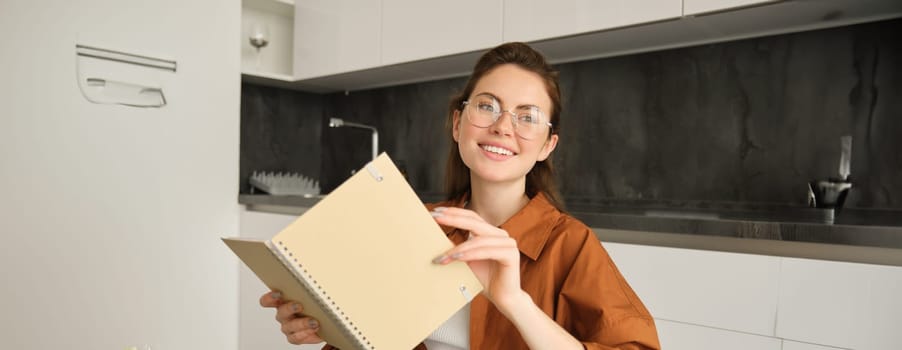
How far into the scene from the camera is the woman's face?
2.92 ft

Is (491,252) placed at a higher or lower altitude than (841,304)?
higher

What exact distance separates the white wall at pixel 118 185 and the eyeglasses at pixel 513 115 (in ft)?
5.78

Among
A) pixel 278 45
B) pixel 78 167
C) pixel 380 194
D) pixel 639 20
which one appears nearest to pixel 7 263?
pixel 78 167

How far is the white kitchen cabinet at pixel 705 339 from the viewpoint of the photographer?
1.26 m

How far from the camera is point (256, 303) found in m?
2.42

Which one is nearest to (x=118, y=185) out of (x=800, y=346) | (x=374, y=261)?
(x=374, y=261)

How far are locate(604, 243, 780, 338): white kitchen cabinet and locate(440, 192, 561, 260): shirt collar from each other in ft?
1.74

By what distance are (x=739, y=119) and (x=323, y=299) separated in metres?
1.61

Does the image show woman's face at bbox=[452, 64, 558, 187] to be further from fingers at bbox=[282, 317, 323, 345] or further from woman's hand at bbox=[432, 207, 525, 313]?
fingers at bbox=[282, 317, 323, 345]

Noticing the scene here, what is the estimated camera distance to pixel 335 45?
2.57 metres

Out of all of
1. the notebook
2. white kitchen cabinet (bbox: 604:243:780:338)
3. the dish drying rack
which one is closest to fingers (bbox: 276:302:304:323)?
the notebook

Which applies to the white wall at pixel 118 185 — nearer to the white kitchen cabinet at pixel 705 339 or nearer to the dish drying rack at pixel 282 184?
the dish drying rack at pixel 282 184

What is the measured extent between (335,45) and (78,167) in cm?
106

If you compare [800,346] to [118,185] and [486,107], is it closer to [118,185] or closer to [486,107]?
[486,107]
